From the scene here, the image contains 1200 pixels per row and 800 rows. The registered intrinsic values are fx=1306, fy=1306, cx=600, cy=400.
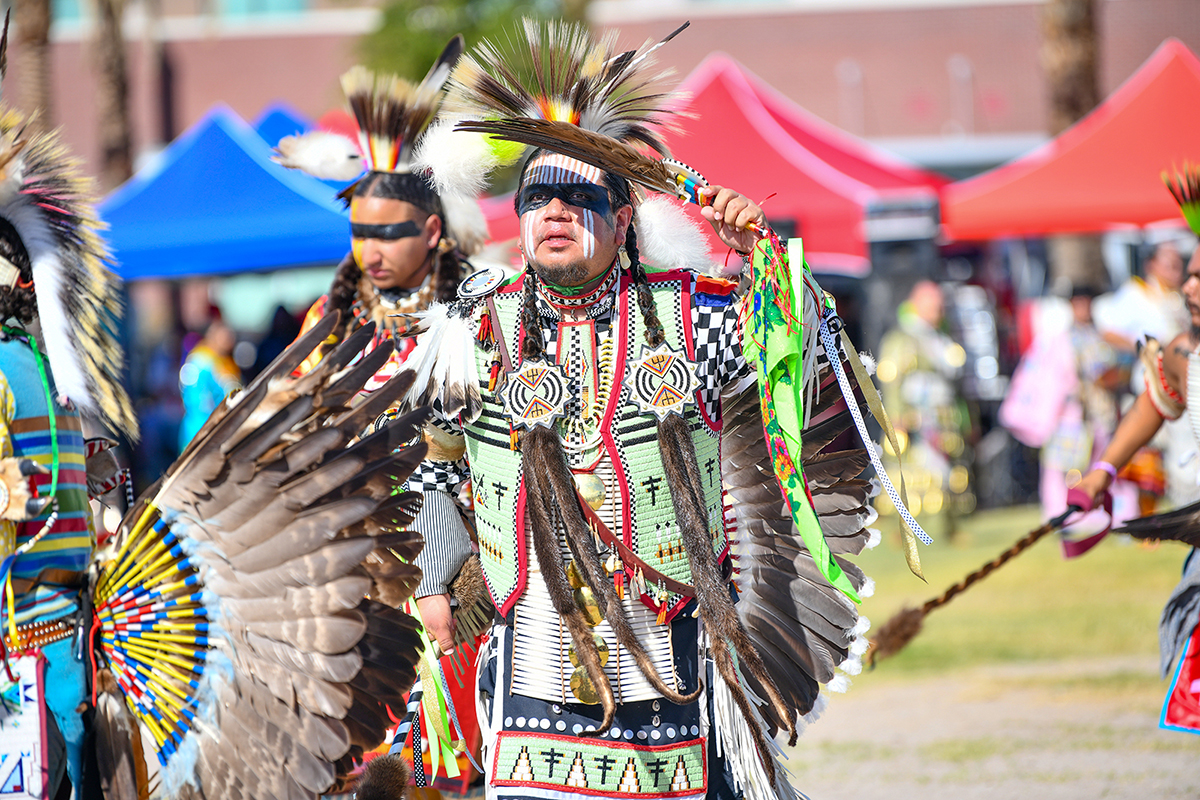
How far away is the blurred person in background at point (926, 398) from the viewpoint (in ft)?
34.8

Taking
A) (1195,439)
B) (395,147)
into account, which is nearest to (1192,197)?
(1195,439)

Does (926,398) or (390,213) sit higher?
(390,213)

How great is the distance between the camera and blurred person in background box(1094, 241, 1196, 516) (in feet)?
28.7

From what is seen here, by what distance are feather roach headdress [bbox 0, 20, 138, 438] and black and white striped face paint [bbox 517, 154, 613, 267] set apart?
0.97 meters

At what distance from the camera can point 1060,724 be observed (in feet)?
18.0

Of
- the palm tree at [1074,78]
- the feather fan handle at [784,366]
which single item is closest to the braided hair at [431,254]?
the feather fan handle at [784,366]

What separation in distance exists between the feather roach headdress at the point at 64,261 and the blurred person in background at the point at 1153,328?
273 inches

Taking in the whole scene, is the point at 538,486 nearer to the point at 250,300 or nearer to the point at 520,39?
the point at 520,39

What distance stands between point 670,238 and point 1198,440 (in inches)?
79.1

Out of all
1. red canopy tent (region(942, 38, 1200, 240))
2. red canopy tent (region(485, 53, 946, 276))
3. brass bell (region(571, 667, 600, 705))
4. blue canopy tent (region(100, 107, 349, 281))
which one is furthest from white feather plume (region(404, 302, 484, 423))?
red canopy tent (region(942, 38, 1200, 240))

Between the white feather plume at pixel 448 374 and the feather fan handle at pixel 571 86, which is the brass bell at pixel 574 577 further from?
the feather fan handle at pixel 571 86

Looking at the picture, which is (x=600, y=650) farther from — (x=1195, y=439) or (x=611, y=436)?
(x=1195, y=439)

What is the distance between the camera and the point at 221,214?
9.00 m

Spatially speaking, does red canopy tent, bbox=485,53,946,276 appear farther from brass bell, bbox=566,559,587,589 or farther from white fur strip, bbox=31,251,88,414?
brass bell, bbox=566,559,587,589
